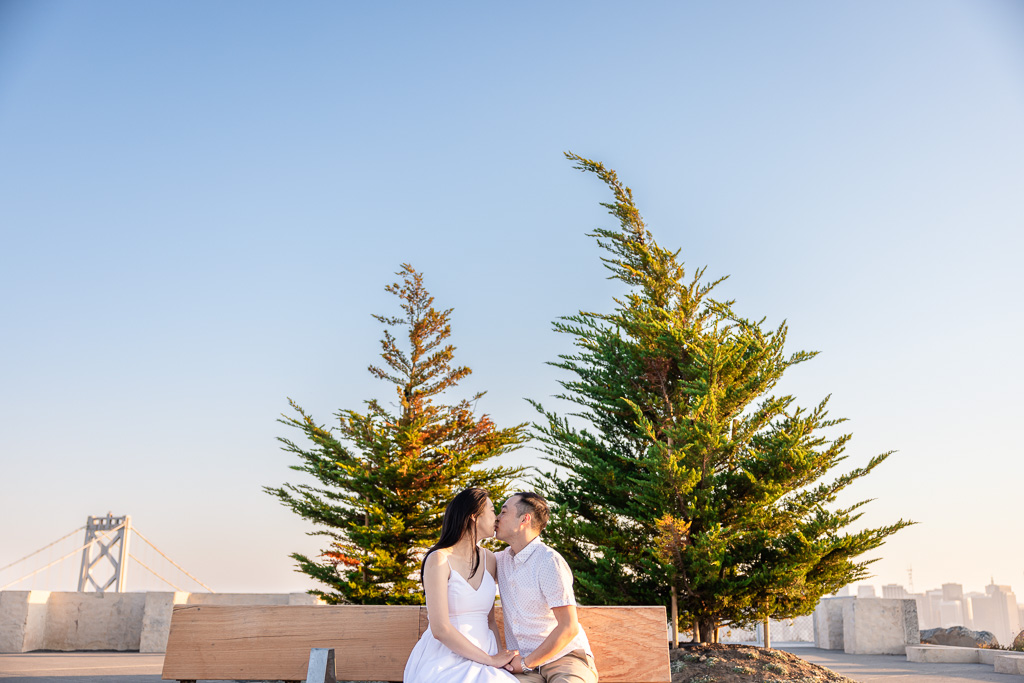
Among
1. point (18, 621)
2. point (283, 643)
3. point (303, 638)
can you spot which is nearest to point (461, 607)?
point (303, 638)

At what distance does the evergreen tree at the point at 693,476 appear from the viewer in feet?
25.4

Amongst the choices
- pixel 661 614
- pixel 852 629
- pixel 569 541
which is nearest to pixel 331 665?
pixel 661 614

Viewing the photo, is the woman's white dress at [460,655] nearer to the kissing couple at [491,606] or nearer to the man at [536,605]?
the kissing couple at [491,606]

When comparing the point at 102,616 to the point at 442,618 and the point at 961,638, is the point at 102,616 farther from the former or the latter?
the point at 961,638

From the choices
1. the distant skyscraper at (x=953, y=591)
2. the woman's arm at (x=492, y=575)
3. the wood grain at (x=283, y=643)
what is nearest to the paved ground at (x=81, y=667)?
the wood grain at (x=283, y=643)

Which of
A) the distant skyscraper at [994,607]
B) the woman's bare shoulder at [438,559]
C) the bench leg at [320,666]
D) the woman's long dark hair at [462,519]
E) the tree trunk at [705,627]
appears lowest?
the distant skyscraper at [994,607]

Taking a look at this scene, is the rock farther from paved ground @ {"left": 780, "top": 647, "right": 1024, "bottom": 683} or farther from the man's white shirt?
the man's white shirt

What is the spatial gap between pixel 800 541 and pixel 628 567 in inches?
77.6

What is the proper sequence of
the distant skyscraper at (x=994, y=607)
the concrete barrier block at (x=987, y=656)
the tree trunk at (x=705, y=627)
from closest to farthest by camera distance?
the tree trunk at (x=705, y=627)
the concrete barrier block at (x=987, y=656)
the distant skyscraper at (x=994, y=607)

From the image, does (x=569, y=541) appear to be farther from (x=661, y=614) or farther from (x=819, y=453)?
(x=661, y=614)

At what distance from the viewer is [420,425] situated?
1212cm

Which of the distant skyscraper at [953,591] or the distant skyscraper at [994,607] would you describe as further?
the distant skyscraper at [994,607]

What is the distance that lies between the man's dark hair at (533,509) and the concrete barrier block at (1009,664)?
32.7 ft

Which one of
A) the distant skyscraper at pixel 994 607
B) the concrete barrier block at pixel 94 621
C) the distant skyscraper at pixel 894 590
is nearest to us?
the concrete barrier block at pixel 94 621
